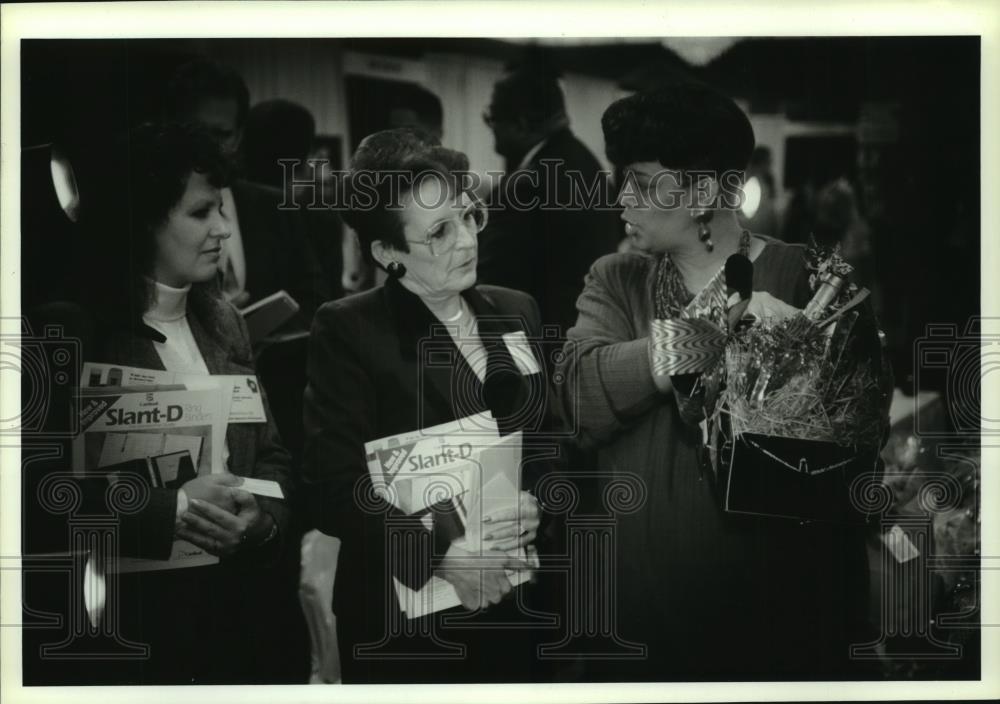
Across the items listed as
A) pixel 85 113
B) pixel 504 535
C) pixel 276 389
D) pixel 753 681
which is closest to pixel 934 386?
pixel 753 681

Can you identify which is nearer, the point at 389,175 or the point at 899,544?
the point at 389,175

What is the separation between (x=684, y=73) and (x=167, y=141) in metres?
1.72

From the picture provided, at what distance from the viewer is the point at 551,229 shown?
3.66 metres

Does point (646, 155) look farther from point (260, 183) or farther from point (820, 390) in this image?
point (260, 183)

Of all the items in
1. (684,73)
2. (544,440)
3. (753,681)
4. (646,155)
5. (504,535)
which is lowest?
(753,681)

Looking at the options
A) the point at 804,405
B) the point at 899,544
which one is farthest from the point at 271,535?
the point at 899,544

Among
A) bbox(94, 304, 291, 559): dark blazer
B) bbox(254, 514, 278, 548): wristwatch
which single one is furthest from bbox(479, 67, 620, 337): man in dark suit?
bbox(254, 514, 278, 548): wristwatch

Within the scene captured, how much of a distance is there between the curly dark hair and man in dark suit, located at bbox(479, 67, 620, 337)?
0.91m

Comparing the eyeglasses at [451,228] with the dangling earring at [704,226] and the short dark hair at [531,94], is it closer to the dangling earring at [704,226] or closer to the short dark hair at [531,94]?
the short dark hair at [531,94]

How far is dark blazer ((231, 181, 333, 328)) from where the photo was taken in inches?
142

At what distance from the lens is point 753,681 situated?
375 cm

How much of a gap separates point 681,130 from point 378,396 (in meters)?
1.34

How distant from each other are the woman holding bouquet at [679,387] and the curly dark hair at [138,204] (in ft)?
4.29

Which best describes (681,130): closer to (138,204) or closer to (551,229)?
(551,229)
